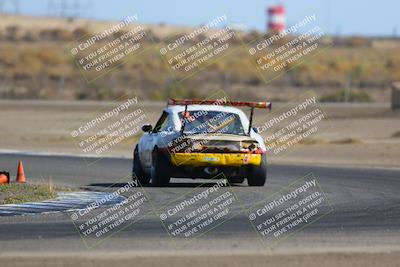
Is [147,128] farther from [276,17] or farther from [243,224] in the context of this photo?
[276,17]

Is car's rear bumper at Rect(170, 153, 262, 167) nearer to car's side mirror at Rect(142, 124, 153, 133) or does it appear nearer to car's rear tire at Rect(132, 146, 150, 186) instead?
car's side mirror at Rect(142, 124, 153, 133)

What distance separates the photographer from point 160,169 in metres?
20.7

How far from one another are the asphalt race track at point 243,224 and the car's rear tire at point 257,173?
229 millimetres

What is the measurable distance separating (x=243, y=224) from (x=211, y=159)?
202 inches

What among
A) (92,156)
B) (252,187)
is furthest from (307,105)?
(252,187)

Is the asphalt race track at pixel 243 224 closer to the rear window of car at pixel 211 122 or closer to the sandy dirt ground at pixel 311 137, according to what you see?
the rear window of car at pixel 211 122

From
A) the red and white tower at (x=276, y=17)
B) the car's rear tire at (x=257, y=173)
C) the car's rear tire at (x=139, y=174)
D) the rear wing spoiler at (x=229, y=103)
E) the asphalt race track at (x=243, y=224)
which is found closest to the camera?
the asphalt race track at (x=243, y=224)

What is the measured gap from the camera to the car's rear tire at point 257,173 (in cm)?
2094

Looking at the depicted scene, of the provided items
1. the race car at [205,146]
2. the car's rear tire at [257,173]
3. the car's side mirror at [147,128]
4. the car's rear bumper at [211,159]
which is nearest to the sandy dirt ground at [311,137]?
the car's rear tire at [257,173]

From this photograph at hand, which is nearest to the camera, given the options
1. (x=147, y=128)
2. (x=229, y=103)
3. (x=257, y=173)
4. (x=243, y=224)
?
(x=243, y=224)

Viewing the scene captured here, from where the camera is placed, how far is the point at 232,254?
12.6 meters

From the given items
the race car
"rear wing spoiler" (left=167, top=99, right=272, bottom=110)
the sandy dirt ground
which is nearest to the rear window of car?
the race car

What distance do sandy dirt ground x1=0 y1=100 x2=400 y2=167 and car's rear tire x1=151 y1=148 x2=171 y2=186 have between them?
32.4 feet

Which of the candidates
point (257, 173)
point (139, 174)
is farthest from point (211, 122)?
point (139, 174)
